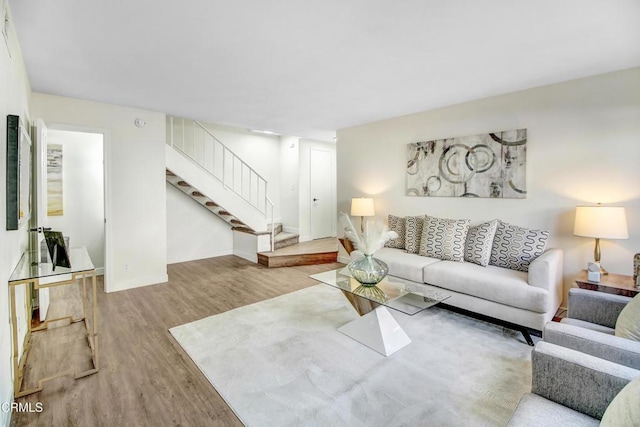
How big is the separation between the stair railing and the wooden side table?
445cm

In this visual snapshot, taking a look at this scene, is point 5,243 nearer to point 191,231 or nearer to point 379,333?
point 379,333

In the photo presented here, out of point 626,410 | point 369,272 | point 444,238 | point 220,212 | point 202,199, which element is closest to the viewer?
point 626,410

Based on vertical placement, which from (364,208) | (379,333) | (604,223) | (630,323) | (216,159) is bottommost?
(379,333)

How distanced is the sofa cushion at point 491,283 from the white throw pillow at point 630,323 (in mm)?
977

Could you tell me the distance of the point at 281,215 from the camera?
711cm

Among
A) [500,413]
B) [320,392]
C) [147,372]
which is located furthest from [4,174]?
[500,413]

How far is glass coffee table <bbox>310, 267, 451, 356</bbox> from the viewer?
246 centimetres

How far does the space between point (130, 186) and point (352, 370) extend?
374 cm

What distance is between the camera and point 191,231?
19.2 ft

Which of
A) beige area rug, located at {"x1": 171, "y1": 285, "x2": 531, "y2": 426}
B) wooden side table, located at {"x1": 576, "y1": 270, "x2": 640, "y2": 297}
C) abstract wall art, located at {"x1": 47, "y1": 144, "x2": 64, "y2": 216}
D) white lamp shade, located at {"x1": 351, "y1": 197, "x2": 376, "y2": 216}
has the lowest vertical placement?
beige area rug, located at {"x1": 171, "y1": 285, "x2": 531, "y2": 426}

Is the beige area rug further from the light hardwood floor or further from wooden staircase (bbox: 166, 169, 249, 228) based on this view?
wooden staircase (bbox: 166, 169, 249, 228)

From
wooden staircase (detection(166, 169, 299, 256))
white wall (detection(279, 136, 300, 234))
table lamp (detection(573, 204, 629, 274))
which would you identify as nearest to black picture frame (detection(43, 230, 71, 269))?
wooden staircase (detection(166, 169, 299, 256))

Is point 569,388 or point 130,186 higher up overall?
point 130,186

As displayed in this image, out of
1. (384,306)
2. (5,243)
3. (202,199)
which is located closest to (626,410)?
(384,306)
